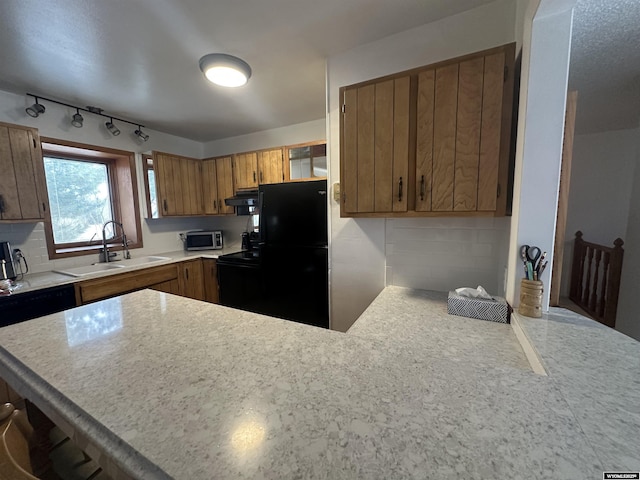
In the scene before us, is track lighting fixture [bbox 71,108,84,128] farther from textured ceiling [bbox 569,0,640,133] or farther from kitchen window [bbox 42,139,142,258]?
textured ceiling [bbox 569,0,640,133]

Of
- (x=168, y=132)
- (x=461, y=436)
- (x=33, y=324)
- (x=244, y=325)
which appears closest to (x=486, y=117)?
(x=461, y=436)

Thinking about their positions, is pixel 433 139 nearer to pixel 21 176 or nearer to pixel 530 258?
pixel 530 258

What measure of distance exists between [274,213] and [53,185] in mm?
2140

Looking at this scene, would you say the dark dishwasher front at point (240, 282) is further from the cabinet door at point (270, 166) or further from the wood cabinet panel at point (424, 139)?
the wood cabinet panel at point (424, 139)

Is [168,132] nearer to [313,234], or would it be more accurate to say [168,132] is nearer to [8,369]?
[313,234]

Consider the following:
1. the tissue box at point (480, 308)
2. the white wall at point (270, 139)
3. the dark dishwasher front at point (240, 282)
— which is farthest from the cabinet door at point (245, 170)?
the tissue box at point (480, 308)

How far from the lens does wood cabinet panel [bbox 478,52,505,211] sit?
104 centimetres

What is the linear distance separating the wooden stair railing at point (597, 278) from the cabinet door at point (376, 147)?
326cm

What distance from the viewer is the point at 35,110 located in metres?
1.98

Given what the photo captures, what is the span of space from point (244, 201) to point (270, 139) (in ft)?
2.99

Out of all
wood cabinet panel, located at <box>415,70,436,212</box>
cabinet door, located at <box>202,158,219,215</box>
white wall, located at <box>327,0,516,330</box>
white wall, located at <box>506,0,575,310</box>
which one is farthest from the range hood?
white wall, located at <box>506,0,575,310</box>

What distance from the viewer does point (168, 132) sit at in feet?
9.98

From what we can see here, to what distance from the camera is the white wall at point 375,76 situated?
4.11 ft

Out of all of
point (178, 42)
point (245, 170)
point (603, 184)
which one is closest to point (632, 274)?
point (603, 184)
